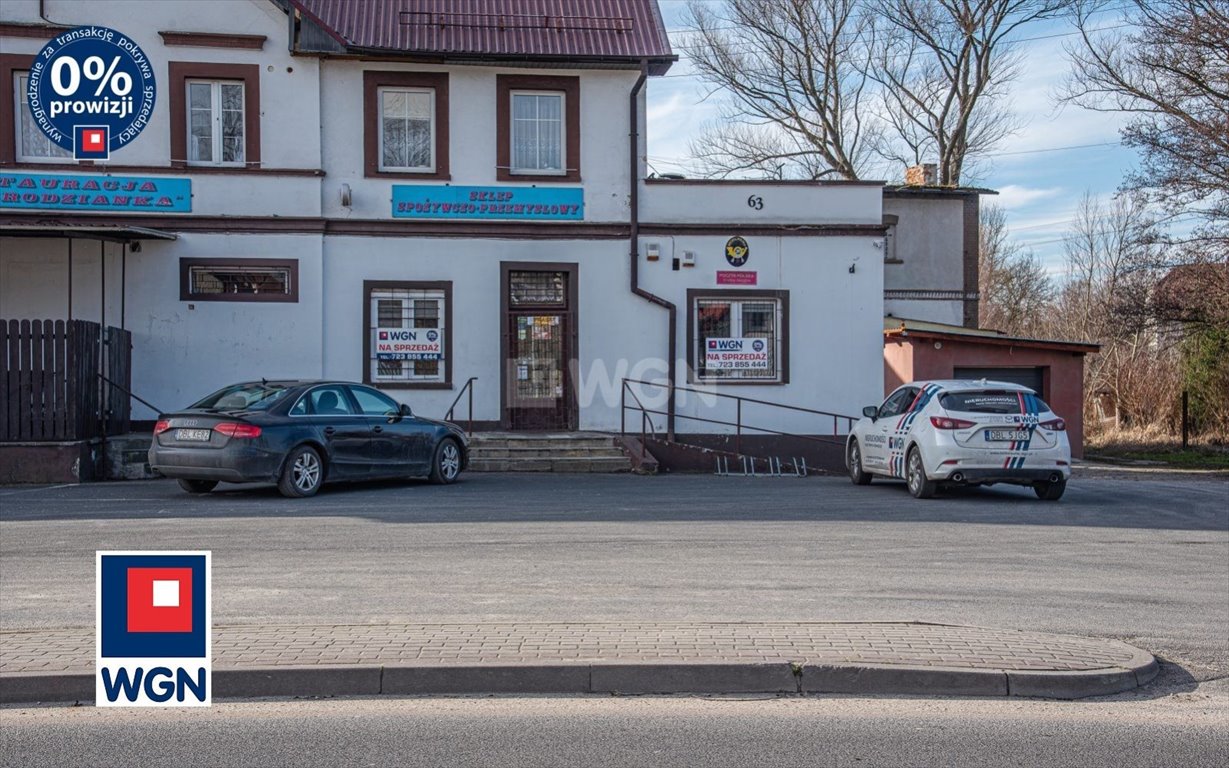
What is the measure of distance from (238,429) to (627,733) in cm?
976

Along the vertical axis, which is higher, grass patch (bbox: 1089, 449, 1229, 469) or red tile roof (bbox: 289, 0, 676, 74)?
red tile roof (bbox: 289, 0, 676, 74)

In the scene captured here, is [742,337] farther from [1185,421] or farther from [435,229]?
[1185,421]

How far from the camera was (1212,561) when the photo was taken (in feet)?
38.8

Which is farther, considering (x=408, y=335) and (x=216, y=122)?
(x=408, y=335)

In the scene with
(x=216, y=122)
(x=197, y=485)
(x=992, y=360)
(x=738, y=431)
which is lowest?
(x=197, y=485)

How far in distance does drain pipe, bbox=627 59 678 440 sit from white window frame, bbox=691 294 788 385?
0.48 m

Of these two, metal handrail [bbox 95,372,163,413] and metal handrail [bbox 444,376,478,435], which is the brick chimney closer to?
metal handrail [bbox 444,376,478,435]

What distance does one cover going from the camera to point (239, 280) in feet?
72.8

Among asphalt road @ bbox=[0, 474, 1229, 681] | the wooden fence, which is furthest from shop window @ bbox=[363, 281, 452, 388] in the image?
asphalt road @ bbox=[0, 474, 1229, 681]

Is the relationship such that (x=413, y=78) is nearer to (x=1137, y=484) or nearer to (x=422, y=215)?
(x=422, y=215)

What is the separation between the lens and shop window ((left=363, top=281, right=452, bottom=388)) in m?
22.5

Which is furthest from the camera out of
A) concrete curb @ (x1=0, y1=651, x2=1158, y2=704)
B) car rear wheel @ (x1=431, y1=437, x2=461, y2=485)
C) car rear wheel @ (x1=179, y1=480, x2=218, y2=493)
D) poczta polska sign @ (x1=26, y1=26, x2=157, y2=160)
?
poczta polska sign @ (x1=26, y1=26, x2=157, y2=160)

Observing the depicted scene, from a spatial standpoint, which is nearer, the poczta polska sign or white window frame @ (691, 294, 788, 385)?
the poczta polska sign

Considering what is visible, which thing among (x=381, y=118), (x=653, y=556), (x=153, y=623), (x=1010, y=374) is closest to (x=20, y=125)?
(x=381, y=118)
